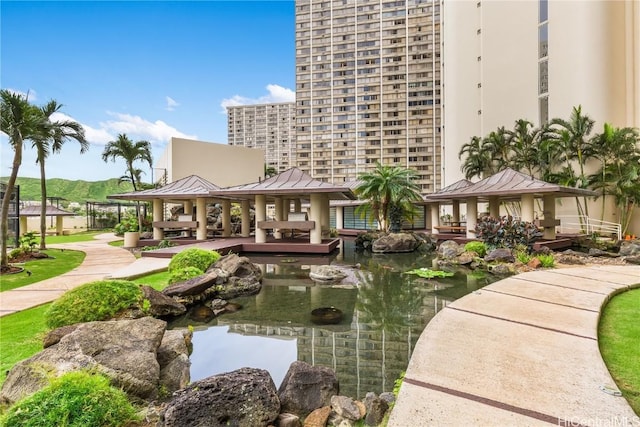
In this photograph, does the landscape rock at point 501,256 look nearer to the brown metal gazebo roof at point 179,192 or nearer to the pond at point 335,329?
the pond at point 335,329

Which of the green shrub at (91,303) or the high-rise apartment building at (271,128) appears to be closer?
the green shrub at (91,303)

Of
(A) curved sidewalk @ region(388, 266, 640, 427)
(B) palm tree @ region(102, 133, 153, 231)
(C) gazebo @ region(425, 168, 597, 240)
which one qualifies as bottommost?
(A) curved sidewalk @ region(388, 266, 640, 427)

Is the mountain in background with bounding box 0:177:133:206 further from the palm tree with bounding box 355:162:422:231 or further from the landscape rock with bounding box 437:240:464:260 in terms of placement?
the landscape rock with bounding box 437:240:464:260

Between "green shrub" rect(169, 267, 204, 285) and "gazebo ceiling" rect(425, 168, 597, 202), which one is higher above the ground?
"gazebo ceiling" rect(425, 168, 597, 202)

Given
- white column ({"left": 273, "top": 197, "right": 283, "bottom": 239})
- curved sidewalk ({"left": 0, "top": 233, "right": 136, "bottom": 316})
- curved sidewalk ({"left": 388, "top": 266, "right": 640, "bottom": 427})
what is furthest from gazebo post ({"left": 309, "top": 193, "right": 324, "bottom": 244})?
curved sidewalk ({"left": 388, "top": 266, "right": 640, "bottom": 427})

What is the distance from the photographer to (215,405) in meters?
2.65

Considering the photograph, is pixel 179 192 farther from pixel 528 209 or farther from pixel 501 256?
pixel 528 209

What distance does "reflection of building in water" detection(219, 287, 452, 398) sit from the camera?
12.5 feet

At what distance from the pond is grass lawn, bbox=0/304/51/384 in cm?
187

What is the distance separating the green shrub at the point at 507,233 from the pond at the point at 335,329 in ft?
13.4

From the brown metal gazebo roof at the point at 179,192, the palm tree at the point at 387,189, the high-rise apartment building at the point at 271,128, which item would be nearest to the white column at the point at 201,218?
the brown metal gazebo roof at the point at 179,192

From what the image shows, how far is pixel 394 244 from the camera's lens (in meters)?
16.6

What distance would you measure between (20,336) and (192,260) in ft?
13.3

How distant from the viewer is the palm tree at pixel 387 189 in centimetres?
1812
